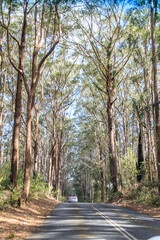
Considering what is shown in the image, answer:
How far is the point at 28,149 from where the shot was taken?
44.0 ft

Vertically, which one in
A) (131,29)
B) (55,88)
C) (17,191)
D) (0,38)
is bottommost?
(17,191)

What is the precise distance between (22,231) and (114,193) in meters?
14.6

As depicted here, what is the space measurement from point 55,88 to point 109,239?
66.2ft

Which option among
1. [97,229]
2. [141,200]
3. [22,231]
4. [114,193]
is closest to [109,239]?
[97,229]

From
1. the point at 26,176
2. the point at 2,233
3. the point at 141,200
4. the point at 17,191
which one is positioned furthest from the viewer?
the point at 141,200

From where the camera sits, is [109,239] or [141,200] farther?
[141,200]

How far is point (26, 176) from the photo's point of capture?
13.1 meters

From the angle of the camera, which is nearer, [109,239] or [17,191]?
[109,239]

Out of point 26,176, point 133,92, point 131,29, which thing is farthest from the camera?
point 133,92

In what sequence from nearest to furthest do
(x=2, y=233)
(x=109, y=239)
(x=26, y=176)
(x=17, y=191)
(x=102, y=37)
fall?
(x=109, y=239), (x=2, y=233), (x=17, y=191), (x=26, y=176), (x=102, y=37)

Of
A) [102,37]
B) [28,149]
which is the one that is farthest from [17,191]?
[102,37]

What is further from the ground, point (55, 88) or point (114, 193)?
point (55, 88)

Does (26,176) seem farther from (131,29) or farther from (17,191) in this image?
(131,29)

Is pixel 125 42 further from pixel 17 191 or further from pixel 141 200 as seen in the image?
pixel 17 191
